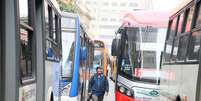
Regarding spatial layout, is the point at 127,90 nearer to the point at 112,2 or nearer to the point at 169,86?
the point at 169,86

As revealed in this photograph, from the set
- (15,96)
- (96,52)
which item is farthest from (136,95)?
(96,52)

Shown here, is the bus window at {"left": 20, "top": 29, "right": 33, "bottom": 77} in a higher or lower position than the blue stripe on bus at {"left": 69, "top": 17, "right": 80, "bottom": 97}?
higher

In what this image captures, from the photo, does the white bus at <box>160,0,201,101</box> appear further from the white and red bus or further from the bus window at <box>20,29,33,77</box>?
the white and red bus

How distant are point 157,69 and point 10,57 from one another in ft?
33.9

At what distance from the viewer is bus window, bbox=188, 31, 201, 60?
7.55 meters

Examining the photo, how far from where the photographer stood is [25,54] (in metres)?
6.16

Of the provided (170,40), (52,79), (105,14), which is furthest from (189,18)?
(105,14)

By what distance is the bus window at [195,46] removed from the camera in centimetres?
755

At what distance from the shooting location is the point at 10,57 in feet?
17.0

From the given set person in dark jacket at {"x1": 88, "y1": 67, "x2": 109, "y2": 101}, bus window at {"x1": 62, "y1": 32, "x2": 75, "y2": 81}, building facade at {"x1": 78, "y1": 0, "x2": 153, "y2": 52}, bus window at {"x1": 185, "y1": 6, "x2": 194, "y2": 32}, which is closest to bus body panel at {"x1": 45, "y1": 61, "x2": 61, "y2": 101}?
bus window at {"x1": 185, "y1": 6, "x2": 194, "y2": 32}

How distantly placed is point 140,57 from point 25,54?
9.39 m

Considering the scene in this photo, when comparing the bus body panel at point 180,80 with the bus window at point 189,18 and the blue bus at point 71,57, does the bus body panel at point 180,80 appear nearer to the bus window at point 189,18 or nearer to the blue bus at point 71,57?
the bus window at point 189,18

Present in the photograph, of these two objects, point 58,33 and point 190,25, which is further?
point 58,33

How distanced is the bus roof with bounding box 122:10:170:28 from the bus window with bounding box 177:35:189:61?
6.07 meters
